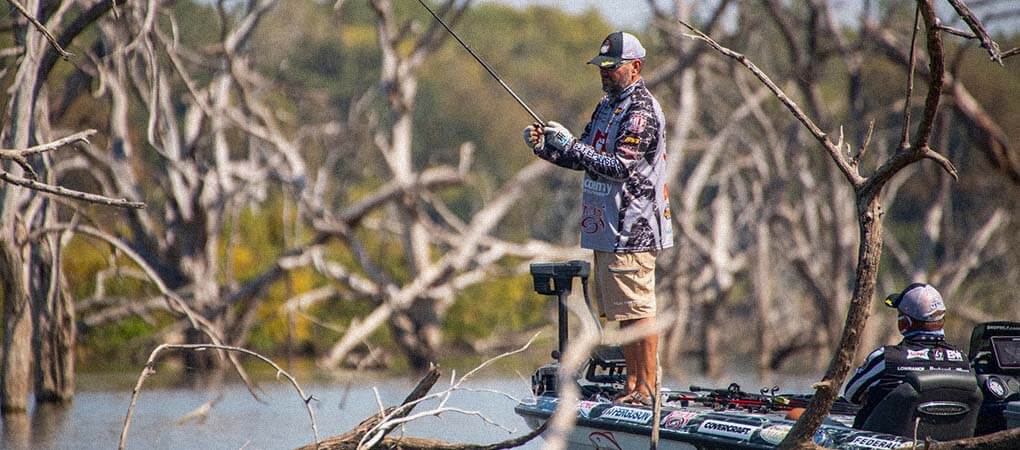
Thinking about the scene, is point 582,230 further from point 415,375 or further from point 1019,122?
point 1019,122

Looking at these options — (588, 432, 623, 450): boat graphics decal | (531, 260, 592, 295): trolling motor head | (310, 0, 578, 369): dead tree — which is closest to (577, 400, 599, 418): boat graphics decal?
(588, 432, 623, 450): boat graphics decal

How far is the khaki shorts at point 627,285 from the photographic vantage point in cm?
Result: 850

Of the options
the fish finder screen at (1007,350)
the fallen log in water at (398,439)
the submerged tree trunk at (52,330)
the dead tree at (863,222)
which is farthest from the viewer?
the submerged tree trunk at (52,330)

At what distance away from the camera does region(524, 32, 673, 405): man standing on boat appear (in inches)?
332

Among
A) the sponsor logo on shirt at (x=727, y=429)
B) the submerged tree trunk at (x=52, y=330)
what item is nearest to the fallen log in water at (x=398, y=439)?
the sponsor logo on shirt at (x=727, y=429)

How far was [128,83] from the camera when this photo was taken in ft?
57.7

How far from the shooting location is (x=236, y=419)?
12.0 meters

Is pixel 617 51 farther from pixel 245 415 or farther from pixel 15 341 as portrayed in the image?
pixel 15 341

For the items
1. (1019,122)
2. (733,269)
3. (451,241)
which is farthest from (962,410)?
(1019,122)

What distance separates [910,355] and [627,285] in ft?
5.82

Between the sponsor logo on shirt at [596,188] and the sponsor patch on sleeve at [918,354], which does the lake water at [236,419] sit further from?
the sponsor patch on sleeve at [918,354]

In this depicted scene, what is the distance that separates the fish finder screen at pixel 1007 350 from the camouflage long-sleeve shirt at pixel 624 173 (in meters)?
1.79

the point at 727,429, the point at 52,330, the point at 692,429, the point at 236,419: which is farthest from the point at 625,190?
the point at 52,330

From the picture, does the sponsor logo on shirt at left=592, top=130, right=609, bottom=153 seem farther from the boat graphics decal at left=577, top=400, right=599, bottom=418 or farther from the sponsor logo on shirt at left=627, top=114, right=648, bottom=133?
the boat graphics decal at left=577, top=400, right=599, bottom=418
